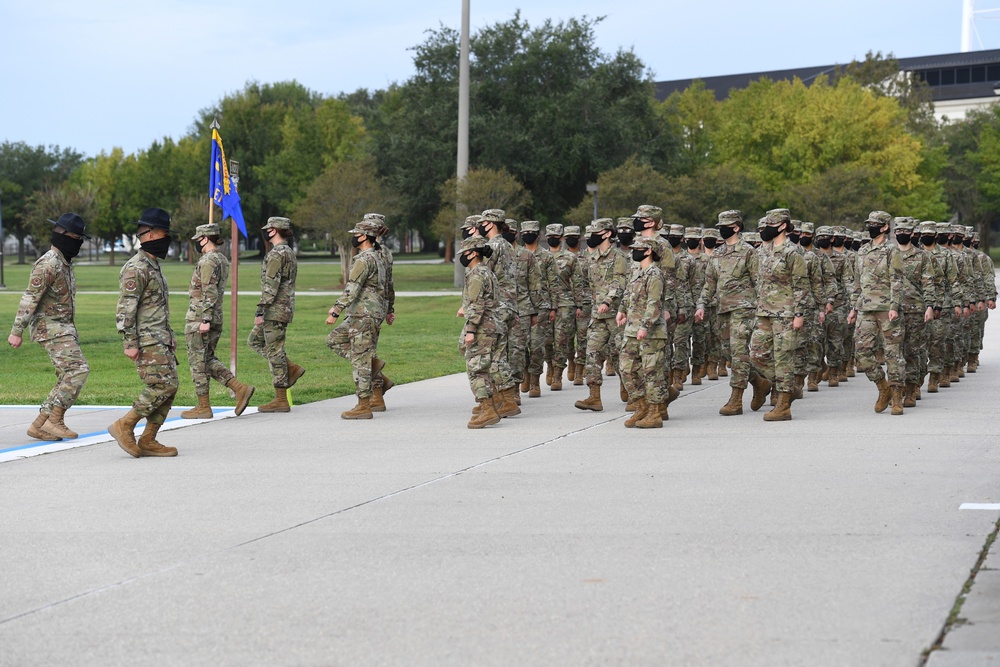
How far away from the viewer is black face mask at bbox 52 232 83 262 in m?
11.6

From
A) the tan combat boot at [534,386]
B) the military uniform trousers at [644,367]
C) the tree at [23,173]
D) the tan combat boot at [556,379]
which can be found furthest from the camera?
the tree at [23,173]

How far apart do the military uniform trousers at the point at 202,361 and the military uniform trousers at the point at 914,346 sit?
7312mm

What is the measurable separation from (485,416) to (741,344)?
310 cm

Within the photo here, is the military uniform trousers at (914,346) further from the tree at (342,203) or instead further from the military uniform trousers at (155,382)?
the tree at (342,203)

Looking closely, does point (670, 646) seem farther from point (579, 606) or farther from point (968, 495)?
point (968, 495)

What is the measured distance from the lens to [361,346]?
44.6 ft

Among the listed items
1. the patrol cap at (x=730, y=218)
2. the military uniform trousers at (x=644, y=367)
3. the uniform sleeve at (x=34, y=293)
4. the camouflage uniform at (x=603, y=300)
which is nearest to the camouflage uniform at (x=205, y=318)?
the uniform sleeve at (x=34, y=293)

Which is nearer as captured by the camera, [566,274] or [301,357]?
[566,274]

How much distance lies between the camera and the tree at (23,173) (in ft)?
352

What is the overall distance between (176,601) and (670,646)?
235 centimetres

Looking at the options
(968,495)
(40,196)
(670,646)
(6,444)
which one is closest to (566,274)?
(6,444)

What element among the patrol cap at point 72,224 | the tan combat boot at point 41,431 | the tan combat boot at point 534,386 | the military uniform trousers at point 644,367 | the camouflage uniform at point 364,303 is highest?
the patrol cap at point 72,224

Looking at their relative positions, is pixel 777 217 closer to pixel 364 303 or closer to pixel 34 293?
pixel 364 303

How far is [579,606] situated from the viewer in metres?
6.00
